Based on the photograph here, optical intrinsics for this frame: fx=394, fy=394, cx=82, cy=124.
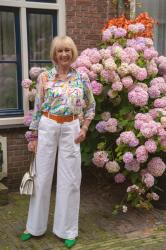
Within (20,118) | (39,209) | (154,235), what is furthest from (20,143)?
(154,235)

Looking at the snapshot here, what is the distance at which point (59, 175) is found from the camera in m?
3.93

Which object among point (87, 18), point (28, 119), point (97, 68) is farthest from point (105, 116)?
point (87, 18)

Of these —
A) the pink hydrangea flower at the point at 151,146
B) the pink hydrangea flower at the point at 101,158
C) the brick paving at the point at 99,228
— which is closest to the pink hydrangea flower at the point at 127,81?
the pink hydrangea flower at the point at 151,146

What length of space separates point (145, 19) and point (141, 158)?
2.32 m

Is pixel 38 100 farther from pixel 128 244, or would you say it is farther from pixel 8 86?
pixel 8 86

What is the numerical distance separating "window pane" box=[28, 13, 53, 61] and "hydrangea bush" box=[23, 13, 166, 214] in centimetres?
47

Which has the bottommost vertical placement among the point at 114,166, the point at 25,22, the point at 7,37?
the point at 114,166

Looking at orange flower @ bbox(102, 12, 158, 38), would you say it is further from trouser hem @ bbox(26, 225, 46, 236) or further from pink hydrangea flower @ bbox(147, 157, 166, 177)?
trouser hem @ bbox(26, 225, 46, 236)

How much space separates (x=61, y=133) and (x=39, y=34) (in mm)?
2359

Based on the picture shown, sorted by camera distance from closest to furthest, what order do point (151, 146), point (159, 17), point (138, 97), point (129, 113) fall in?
point (151, 146)
point (138, 97)
point (129, 113)
point (159, 17)

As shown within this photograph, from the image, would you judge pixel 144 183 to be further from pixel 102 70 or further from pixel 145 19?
pixel 145 19

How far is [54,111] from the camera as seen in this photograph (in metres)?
3.76

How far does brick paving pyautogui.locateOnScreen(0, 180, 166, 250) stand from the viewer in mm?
4059

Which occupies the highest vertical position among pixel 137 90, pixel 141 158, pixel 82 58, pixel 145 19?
pixel 145 19
